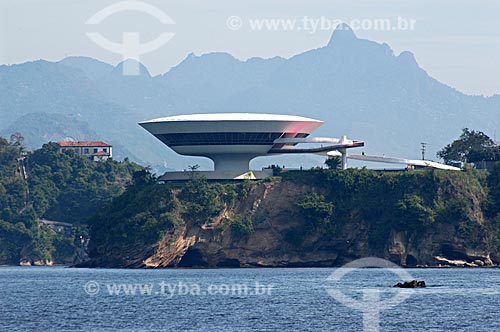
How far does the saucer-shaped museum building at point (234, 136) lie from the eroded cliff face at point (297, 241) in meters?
7.47

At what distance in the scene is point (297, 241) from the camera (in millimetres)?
183875

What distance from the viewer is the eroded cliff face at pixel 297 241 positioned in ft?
589

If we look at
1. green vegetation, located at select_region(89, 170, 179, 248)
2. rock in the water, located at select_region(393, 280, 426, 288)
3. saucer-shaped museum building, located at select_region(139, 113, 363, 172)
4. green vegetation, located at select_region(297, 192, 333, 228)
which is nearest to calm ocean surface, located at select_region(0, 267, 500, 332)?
rock in the water, located at select_region(393, 280, 426, 288)

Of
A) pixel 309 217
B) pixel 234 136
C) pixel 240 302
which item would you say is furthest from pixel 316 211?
pixel 240 302

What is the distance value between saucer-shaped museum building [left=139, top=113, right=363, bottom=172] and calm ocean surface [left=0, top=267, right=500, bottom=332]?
36350 millimetres

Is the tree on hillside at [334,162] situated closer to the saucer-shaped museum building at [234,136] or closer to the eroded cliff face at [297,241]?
the saucer-shaped museum building at [234,136]

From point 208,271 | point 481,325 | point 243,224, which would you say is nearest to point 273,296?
point 481,325

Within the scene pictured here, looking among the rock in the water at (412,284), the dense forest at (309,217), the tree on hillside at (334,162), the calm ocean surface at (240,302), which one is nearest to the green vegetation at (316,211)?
the dense forest at (309,217)

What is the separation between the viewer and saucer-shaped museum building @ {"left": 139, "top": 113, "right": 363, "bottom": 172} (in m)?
190

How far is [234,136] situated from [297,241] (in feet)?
61.3

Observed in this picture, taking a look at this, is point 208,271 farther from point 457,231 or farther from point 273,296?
point 273,296

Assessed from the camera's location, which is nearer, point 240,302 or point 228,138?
point 240,302

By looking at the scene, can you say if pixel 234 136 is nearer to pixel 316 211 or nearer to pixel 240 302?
pixel 316 211

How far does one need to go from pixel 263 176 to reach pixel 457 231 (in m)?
32.0
